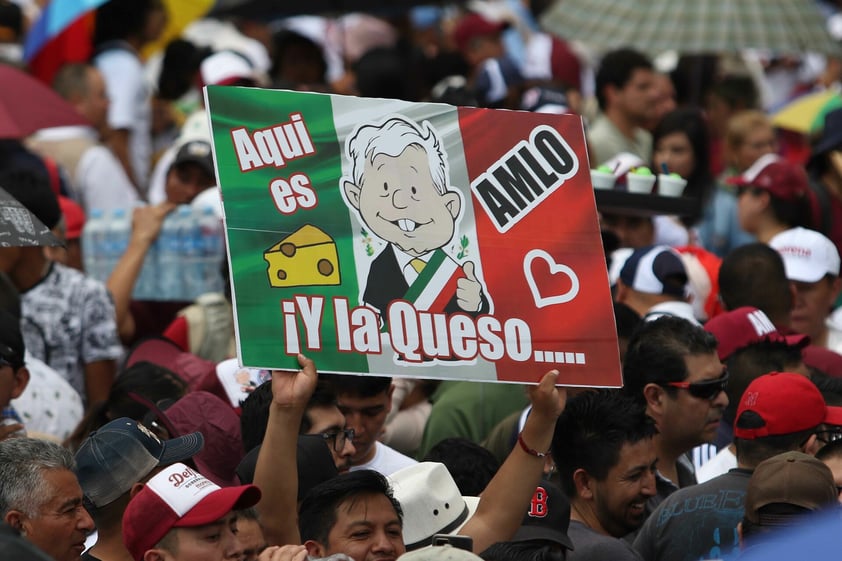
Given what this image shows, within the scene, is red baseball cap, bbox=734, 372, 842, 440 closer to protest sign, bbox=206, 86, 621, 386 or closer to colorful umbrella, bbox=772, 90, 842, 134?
protest sign, bbox=206, 86, 621, 386

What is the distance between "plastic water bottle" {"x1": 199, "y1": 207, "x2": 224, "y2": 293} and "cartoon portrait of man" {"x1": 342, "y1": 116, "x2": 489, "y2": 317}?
2.95 m

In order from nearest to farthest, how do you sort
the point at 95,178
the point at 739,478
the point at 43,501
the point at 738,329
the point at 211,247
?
the point at 43,501 < the point at 739,478 < the point at 738,329 < the point at 211,247 < the point at 95,178

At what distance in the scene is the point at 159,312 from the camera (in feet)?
27.0

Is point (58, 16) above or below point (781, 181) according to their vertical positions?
above

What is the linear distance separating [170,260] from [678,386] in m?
2.89

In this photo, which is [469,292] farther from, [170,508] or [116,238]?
[116,238]

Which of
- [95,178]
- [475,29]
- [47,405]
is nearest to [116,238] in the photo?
[95,178]

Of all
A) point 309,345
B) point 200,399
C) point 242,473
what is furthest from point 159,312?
point 309,345

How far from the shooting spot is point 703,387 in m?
6.11

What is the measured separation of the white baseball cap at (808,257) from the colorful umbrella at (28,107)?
12.2ft

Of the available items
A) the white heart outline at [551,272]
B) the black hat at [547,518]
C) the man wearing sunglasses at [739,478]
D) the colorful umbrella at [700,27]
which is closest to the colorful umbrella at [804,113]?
the colorful umbrella at [700,27]

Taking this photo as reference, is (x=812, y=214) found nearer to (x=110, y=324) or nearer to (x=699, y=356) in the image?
(x=699, y=356)

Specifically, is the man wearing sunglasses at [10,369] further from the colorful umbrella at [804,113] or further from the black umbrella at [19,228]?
the colorful umbrella at [804,113]

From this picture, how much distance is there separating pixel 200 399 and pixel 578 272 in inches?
61.0
